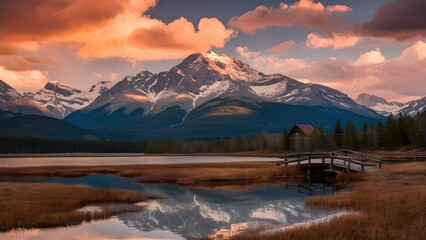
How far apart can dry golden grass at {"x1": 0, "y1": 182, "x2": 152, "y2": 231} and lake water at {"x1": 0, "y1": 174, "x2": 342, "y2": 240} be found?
2.28 meters

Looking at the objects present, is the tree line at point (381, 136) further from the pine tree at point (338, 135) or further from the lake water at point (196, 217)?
the lake water at point (196, 217)

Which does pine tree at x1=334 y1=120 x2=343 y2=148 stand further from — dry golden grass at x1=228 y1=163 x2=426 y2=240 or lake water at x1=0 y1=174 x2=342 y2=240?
dry golden grass at x1=228 y1=163 x2=426 y2=240

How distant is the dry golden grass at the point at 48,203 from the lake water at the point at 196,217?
2280mm

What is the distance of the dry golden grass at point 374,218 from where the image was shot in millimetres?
29266

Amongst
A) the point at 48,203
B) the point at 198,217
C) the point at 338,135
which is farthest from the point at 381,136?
the point at 48,203

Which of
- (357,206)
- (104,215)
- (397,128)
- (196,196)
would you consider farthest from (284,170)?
(397,128)

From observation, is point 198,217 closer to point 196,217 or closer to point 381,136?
point 196,217

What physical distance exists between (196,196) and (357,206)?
21.2 metres

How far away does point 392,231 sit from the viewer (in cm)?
2927

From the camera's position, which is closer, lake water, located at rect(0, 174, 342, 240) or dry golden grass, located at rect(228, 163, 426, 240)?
dry golden grass, located at rect(228, 163, 426, 240)

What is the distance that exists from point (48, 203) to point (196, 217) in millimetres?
14662

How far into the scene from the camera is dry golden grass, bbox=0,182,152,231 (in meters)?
37.8

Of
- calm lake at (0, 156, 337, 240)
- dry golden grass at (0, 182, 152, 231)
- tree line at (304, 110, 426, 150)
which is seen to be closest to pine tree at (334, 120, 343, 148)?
tree line at (304, 110, 426, 150)

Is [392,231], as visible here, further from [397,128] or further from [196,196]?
[397,128]
